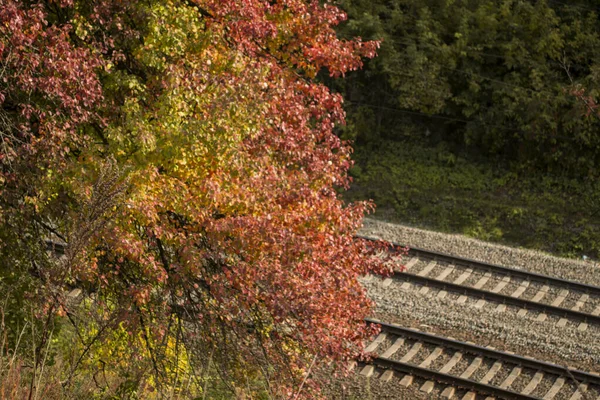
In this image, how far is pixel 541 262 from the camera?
741 inches

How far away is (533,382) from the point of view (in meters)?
13.7

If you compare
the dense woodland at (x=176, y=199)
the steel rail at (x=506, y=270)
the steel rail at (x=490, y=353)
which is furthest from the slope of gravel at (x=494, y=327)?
the dense woodland at (x=176, y=199)

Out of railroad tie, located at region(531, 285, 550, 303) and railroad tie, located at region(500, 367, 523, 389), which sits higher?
railroad tie, located at region(531, 285, 550, 303)

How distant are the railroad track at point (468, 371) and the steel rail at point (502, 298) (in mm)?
2283

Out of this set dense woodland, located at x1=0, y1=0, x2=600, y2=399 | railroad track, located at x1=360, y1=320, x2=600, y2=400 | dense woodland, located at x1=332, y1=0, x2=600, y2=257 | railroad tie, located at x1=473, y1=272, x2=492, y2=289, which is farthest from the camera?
dense woodland, located at x1=332, y1=0, x2=600, y2=257

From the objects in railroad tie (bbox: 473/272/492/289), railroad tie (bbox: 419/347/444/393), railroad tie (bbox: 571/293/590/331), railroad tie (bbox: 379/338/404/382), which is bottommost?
railroad tie (bbox: 379/338/404/382)

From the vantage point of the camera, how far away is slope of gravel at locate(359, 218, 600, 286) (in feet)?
60.2

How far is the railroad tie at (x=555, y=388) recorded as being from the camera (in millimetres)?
13273

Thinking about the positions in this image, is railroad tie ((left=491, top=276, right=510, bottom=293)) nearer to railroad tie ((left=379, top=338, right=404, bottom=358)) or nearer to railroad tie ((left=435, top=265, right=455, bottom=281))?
railroad tie ((left=435, top=265, right=455, bottom=281))

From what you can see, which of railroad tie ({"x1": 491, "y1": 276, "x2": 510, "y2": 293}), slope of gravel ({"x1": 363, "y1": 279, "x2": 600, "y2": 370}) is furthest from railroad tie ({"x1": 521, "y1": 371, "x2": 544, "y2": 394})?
railroad tie ({"x1": 491, "y1": 276, "x2": 510, "y2": 293})

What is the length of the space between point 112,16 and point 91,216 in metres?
5.89

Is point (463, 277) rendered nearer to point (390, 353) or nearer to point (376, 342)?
point (376, 342)

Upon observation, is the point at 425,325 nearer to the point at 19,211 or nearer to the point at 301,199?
the point at 301,199

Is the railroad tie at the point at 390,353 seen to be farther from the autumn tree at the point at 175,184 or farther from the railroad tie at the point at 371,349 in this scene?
the autumn tree at the point at 175,184
